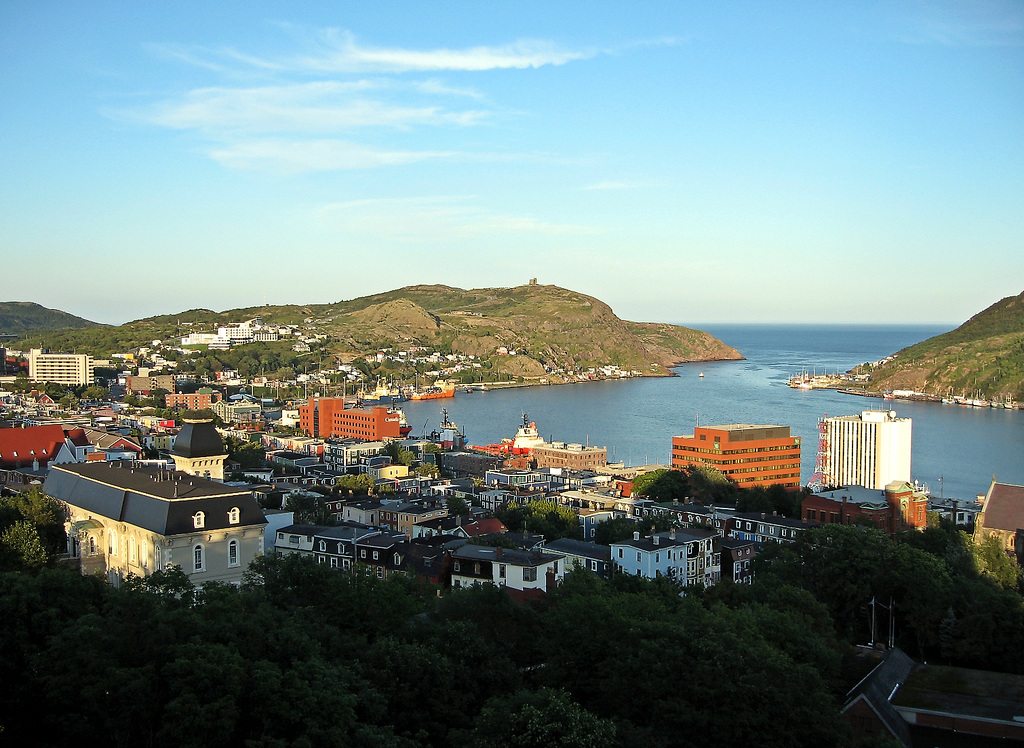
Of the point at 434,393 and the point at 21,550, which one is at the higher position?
the point at 21,550

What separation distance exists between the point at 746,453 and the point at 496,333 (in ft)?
287

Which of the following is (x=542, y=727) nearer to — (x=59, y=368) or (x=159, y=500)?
(x=159, y=500)

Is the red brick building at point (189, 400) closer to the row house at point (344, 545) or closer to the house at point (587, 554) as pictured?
the row house at point (344, 545)

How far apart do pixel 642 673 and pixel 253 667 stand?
3.82 meters

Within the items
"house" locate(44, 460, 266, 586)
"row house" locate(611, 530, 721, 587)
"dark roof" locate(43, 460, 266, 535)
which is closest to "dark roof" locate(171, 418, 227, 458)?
"dark roof" locate(43, 460, 266, 535)

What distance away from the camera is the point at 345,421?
53.6 meters

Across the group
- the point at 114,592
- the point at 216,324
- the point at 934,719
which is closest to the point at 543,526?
the point at 934,719

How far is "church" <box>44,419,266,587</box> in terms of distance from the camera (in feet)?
45.5

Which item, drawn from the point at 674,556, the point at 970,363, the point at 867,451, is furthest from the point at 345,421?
the point at 970,363

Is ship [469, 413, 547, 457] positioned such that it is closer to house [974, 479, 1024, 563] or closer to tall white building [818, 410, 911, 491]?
tall white building [818, 410, 911, 491]

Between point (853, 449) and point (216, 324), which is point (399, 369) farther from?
point (853, 449)

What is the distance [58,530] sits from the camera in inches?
620

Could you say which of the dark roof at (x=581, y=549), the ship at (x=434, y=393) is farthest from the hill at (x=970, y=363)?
the dark roof at (x=581, y=549)

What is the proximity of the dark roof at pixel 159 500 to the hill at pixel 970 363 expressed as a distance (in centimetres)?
7040
